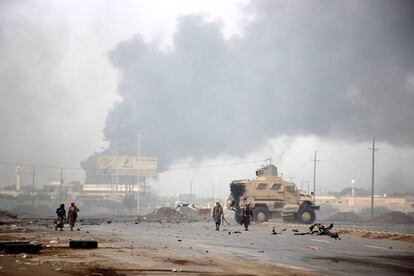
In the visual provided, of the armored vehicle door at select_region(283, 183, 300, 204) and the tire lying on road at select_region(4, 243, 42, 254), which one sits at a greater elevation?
the armored vehicle door at select_region(283, 183, 300, 204)

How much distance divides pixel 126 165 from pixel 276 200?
98231 millimetres

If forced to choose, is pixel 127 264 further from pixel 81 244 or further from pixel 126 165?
pixel 126 165

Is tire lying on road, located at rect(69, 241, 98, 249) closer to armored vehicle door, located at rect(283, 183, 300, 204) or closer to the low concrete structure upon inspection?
armored vehicle door, located at rect(283, 183, 300, 204)

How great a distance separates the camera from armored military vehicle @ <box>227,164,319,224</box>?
4303 centimetres

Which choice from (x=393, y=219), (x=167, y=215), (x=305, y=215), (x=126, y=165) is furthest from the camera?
(x=126, y=165)

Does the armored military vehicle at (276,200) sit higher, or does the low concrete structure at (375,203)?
the armored military vehicle at (276,200)

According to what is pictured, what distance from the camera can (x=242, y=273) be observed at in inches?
448

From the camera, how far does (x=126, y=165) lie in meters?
138

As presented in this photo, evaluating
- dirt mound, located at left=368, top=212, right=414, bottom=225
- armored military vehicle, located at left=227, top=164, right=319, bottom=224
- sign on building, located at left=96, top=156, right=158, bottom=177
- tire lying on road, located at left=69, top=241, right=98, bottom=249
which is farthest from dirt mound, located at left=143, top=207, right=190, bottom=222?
sign on building, located at left=96, top=156, right=158, bottom=177

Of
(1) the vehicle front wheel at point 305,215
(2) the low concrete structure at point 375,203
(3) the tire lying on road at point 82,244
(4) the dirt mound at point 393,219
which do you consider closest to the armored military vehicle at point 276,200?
(1) the vehicle front wheel at point 305,215

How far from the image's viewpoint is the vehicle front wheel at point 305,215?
4284cm

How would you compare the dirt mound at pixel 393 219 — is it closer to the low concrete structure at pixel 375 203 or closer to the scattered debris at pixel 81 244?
the low concrete structure at pixel 375 203

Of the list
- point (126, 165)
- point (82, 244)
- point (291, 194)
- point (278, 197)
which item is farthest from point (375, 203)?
point (82, 244)

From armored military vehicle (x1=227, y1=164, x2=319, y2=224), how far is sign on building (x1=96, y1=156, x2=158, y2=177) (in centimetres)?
9251
